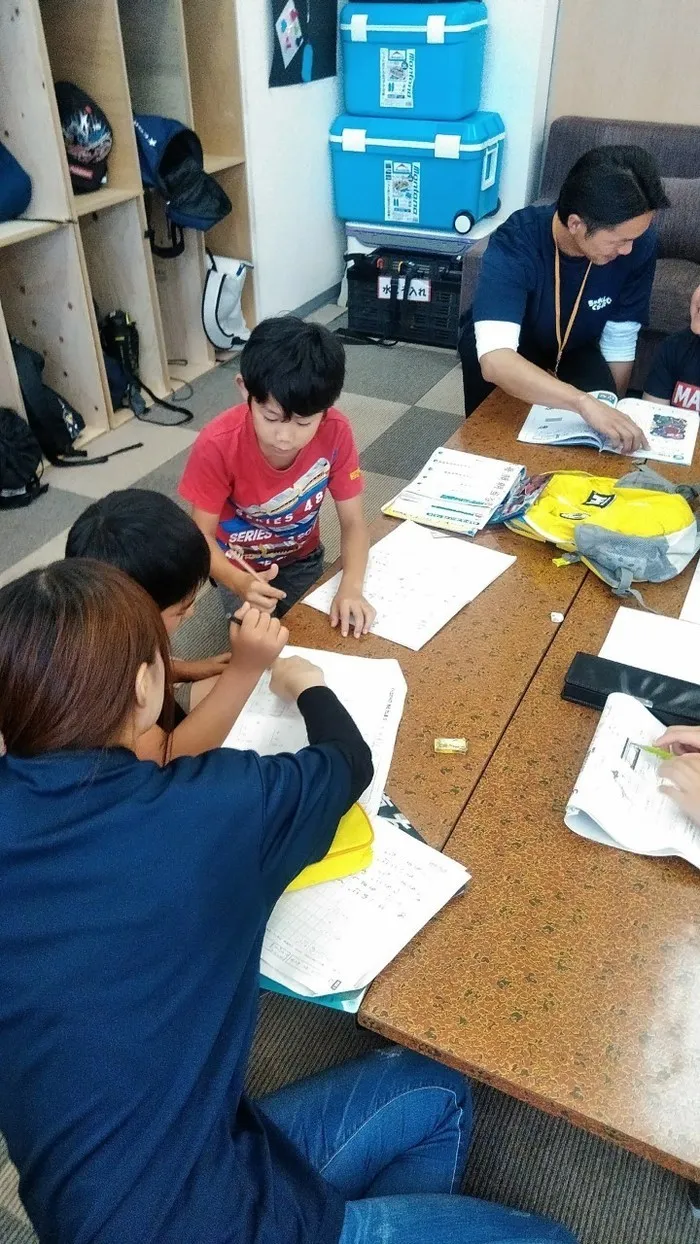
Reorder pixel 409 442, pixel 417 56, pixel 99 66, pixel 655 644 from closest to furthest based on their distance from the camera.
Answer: pixel 655 644
pixel 99 66
pixel 409 442
pixel 417 56

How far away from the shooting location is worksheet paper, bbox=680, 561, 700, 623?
116cm

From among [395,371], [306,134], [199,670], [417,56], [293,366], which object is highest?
[417,56]

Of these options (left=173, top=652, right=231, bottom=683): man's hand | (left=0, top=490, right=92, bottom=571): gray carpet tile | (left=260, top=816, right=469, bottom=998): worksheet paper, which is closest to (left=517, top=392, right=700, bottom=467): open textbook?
(left=173, top=652, right=231, bottom=683): man's hand

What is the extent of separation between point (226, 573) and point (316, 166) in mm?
2997

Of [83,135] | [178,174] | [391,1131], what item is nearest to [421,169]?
[178,174]

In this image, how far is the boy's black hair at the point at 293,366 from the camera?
1.26 meters

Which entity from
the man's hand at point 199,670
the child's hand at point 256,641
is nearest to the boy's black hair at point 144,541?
the child's hand at point 256,641

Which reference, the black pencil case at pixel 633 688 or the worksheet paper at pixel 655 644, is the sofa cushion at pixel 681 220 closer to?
the worksheet paper at pixel 655 644

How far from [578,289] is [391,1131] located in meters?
1.70

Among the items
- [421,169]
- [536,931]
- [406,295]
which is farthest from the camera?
[406,295]

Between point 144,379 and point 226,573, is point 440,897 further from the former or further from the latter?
point 144,379

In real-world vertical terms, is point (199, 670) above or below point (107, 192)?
below

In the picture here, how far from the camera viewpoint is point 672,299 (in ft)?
9.78

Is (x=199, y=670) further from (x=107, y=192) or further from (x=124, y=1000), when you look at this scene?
(x=107, y=192)
